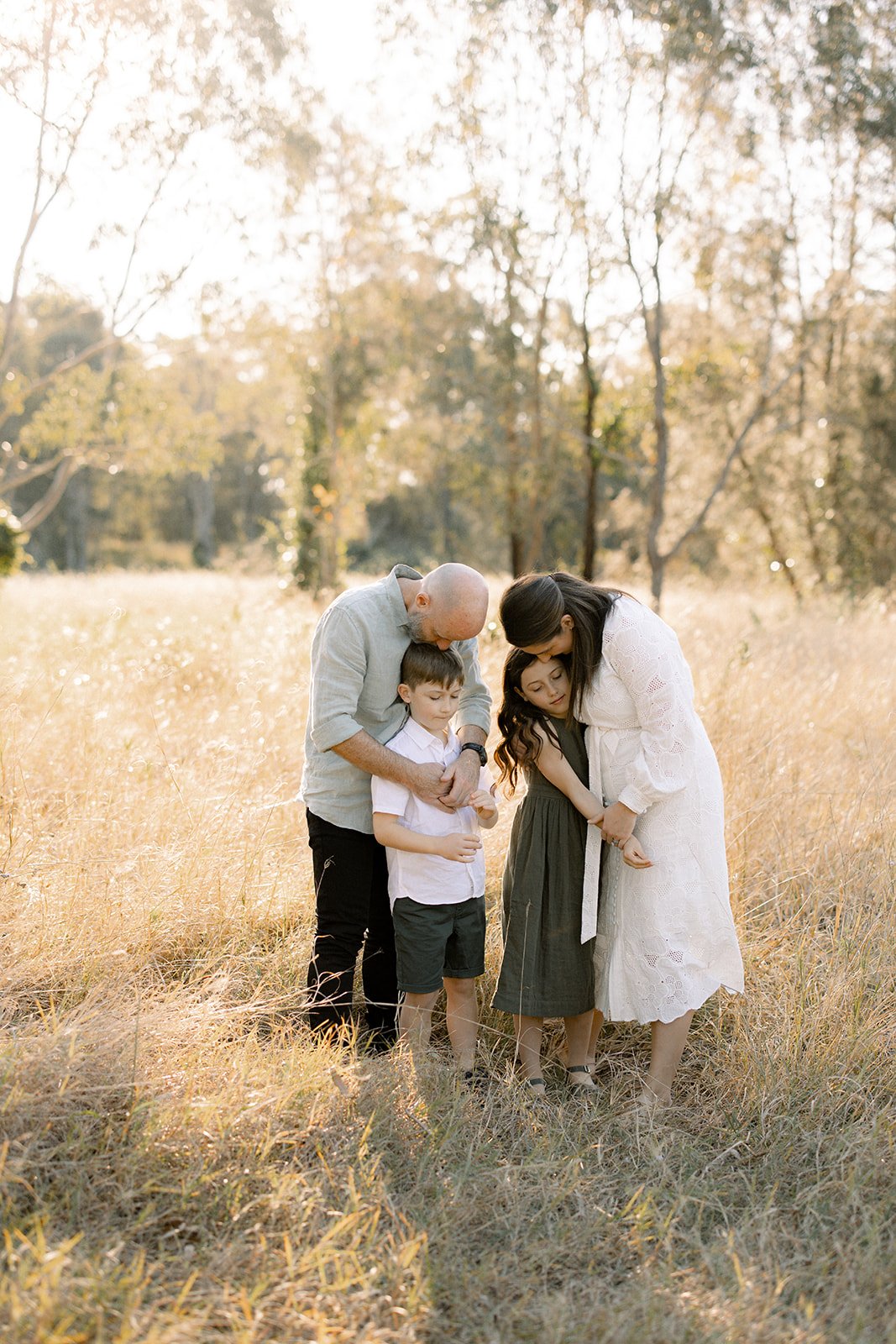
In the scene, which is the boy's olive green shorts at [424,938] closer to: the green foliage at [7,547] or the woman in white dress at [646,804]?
the woman in white dress at [646,804]

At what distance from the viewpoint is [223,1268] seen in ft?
7.54

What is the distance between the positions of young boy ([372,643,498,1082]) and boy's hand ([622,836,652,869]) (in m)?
0.43

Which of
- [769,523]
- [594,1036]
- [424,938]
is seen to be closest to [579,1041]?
[594,1036]

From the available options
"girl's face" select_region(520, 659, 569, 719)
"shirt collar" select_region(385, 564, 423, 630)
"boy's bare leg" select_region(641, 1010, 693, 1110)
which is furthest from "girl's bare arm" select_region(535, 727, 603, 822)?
"boy's bare leg" select_region(641, 1010, 693, 1110)

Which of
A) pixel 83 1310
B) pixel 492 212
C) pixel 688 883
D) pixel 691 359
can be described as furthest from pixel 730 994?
pixel 492 212

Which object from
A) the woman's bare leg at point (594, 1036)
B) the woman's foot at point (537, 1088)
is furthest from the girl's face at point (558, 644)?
the woman's foot at point (537, 1088)

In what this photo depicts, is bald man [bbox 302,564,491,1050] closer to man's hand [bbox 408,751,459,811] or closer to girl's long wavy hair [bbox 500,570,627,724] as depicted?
man's hand [bbox 408,751,459,811]

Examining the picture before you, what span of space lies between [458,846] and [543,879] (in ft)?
1.10

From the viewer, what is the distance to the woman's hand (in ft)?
10.5

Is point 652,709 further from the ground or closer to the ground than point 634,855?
further from the ground

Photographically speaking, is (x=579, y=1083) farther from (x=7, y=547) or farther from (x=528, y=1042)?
(x=7, y=547)

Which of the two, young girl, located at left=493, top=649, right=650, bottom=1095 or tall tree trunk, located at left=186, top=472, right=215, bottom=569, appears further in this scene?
tall tree trunk, located at left=186, top=472, right=215, bottom=569

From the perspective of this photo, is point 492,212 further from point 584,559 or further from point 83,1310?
point 83,1310

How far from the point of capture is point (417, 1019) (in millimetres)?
3467
